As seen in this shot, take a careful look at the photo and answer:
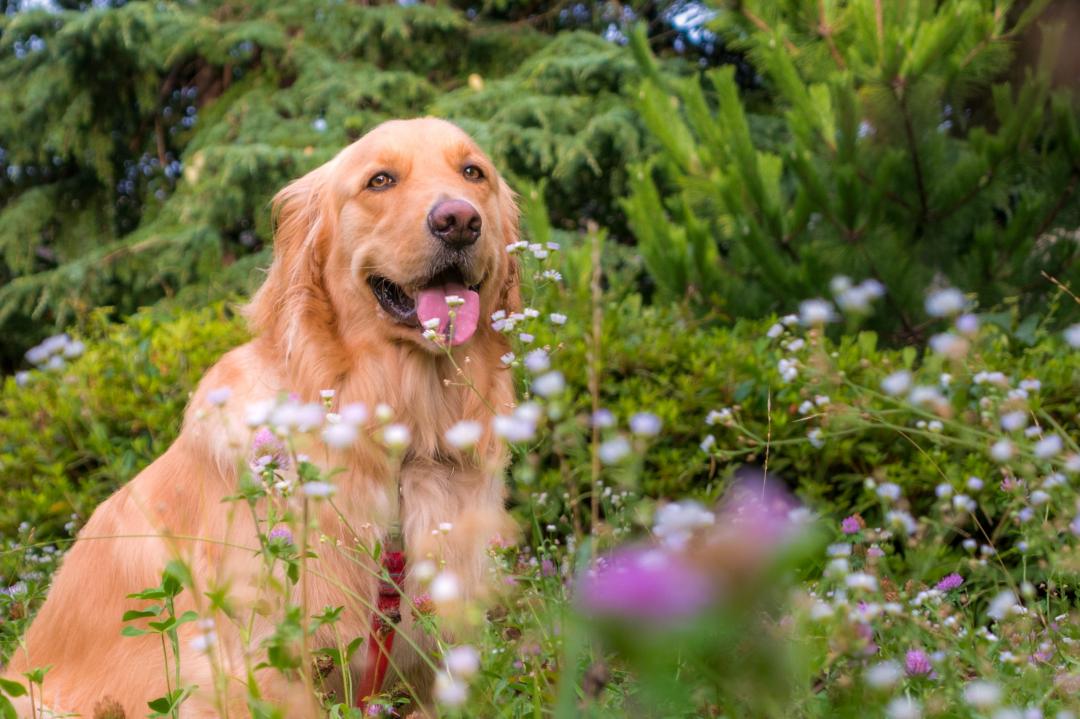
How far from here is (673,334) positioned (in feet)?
14.3

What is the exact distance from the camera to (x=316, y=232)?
2.87 m

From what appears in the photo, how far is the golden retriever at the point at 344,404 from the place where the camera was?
7.75ft

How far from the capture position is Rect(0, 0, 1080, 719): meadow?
1.21m

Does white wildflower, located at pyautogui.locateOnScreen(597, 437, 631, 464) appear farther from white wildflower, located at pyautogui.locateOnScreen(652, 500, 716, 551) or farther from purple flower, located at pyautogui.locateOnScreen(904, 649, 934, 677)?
purple flower, located at pyautogui.locateOnScreen(904, 649, 934, 677)

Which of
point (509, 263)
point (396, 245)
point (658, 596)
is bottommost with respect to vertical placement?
point (509, 263)

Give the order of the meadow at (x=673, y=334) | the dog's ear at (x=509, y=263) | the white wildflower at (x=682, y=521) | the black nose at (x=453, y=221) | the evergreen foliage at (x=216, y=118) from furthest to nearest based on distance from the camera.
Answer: the evergreen foliage at (x=216, y=118) → the dog's ear at (x=509, y=263) → the black nose at (x=453, y=221) → the meadow at (x=673, y=334) → the white wildflower at (x=682, y=521)

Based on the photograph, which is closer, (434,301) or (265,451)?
(265,451)

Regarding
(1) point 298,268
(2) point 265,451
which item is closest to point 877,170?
(1) point 298,268

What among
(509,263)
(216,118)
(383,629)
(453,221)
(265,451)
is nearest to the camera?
(265,451)

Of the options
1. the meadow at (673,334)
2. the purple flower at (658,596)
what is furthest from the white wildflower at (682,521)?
the purple flower at (658,596)

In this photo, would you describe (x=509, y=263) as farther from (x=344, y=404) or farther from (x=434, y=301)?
(x=344, y=404)

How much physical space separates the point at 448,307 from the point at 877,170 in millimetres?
2786

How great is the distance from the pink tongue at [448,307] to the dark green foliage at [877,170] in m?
→ 2.42

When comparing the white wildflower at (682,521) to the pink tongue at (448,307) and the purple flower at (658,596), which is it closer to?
the purple flower at (658,596)
